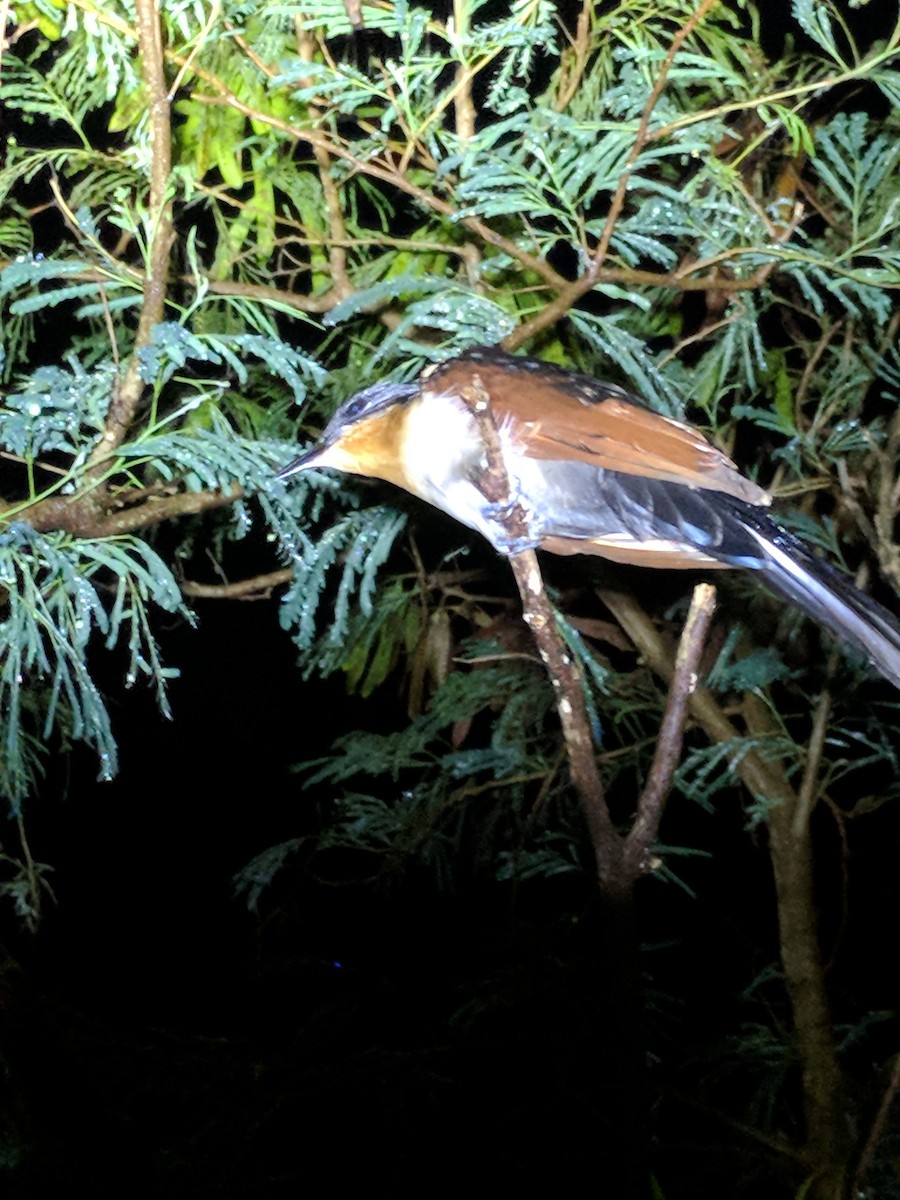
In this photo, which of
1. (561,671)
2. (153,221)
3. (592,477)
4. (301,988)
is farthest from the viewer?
(301,988)

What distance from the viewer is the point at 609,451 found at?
1.84m

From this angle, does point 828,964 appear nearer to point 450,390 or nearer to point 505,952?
point 505,952

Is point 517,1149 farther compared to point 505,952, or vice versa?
point 505,952

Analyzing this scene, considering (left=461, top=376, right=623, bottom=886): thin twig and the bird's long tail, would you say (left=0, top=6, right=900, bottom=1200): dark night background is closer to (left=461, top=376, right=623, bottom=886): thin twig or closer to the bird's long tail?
(left=461, top=376, right=623, bottom=886): thin twig

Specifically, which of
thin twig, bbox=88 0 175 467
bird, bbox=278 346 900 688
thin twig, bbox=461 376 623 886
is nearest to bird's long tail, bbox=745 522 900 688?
bird, bbox=278 346 900 688

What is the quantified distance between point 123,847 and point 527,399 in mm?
3050

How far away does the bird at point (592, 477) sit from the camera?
1750 millimetres

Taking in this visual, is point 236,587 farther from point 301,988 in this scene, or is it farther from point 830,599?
point 830,599

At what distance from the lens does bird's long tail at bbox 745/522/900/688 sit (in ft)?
5.53

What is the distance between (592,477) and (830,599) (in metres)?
0.51

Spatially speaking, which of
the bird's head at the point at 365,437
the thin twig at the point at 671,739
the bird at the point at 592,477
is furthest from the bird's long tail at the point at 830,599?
the bird's head at the point at 365,437

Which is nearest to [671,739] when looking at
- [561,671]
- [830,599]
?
[561,671]

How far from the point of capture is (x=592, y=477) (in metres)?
1.95

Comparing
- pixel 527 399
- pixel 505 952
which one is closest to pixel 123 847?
pixel 505 952
